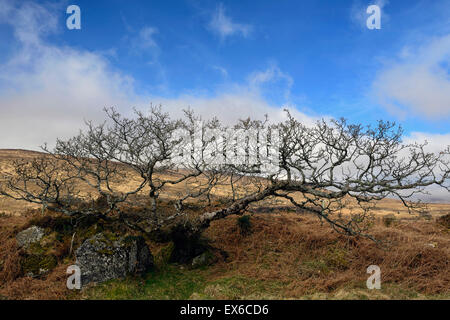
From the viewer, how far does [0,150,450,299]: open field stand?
337 inches

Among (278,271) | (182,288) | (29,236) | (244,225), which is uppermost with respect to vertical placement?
(29,236)

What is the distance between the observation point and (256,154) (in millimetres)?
11172

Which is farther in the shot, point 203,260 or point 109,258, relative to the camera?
point 203,260

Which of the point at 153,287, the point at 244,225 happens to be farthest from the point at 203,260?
the point at 244,225

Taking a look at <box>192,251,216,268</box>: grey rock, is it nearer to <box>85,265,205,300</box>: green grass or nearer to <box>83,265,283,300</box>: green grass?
<box>85,265,205,300</box>: green grass

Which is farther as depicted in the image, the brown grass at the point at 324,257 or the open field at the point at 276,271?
the brown grass at the point at 324,257

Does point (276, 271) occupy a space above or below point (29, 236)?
below

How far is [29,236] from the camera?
11.8 meters

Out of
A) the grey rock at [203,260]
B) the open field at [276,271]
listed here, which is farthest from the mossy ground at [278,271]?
the grey rock at [203,260]

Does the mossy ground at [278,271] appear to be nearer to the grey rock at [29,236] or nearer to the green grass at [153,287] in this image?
the green grass at [153,287]

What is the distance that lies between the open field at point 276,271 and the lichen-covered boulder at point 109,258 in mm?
378

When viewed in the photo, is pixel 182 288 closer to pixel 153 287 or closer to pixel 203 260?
pixel 153 287

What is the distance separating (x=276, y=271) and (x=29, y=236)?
11527 millimetres

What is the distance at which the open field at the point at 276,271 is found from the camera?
8570 mm
